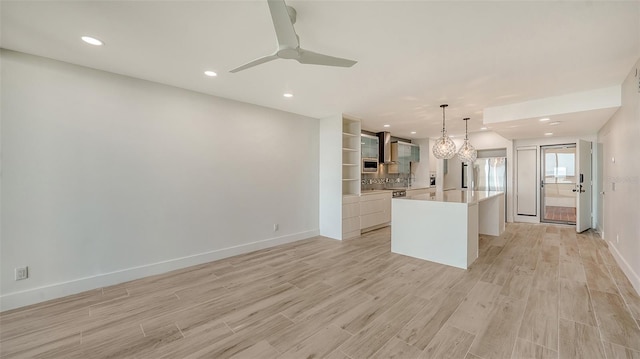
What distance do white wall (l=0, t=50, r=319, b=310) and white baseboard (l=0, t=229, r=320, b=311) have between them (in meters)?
0.01

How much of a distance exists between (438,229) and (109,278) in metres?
4.32

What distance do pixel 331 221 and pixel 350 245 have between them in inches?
28.7

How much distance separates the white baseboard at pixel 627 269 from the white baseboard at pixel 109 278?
4.76m

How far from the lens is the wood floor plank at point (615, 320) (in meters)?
1.96

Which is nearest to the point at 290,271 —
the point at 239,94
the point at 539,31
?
the point at 239,94

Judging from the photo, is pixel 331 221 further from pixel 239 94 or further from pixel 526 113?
pixel 526 113

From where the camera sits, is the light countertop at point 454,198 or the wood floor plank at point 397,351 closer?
the wood floor plank at point 397,351

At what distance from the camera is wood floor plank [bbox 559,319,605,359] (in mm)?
1800

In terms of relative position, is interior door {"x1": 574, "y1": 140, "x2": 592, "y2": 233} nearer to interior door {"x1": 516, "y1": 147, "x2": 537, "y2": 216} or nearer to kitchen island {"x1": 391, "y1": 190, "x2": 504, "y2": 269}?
interior door {"x1": 516, "y1": 147, "x2": 537, "y2": 216}

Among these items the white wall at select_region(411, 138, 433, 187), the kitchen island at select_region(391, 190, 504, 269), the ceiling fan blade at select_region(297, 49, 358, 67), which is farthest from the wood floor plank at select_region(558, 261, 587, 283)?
the white wall at select_region(411, 138, 433, 187)

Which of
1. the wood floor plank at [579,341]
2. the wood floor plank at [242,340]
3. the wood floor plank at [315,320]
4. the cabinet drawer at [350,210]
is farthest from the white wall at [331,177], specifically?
the wood floor plank at [579,341]

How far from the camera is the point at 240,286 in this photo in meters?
2.96

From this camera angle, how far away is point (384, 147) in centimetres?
673

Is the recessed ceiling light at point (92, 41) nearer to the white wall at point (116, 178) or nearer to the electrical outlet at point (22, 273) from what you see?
the white wall at point (116, 178)
